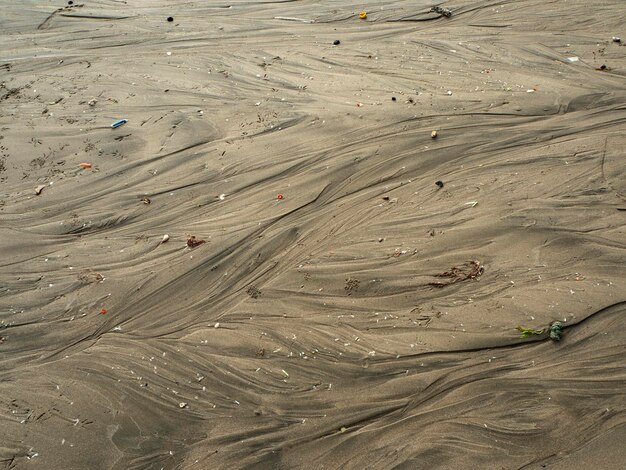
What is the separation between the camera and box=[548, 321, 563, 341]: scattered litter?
376 cm

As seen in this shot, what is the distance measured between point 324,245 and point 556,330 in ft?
6.04

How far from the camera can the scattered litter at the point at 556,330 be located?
3.76m

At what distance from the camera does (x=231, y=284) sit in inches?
172

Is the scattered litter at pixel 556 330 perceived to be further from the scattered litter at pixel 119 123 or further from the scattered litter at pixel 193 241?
the scattered litter at pixel 119 123

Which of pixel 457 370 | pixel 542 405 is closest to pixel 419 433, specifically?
pixel 457 370

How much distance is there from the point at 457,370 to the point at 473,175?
1.85 meters

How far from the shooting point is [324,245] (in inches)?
176

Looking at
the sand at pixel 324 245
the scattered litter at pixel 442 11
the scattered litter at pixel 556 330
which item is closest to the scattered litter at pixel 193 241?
the sand at pixel 324 245

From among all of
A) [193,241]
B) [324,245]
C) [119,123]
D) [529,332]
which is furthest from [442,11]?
[529,332]

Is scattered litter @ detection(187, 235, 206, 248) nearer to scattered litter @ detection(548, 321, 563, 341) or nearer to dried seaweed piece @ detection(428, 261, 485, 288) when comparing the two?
dried seaweed piece @ detection(428, 261, 485, 288)

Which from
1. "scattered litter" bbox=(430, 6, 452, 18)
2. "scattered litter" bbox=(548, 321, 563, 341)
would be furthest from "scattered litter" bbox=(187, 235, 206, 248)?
"scattered litter" bbox=(430, 6, 452, 18)

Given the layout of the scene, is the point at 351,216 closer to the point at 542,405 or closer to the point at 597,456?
the point at 542,405

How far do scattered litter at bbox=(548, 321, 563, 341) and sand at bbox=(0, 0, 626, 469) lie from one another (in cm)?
6

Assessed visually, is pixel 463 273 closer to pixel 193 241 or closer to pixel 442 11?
pixel 193 241
